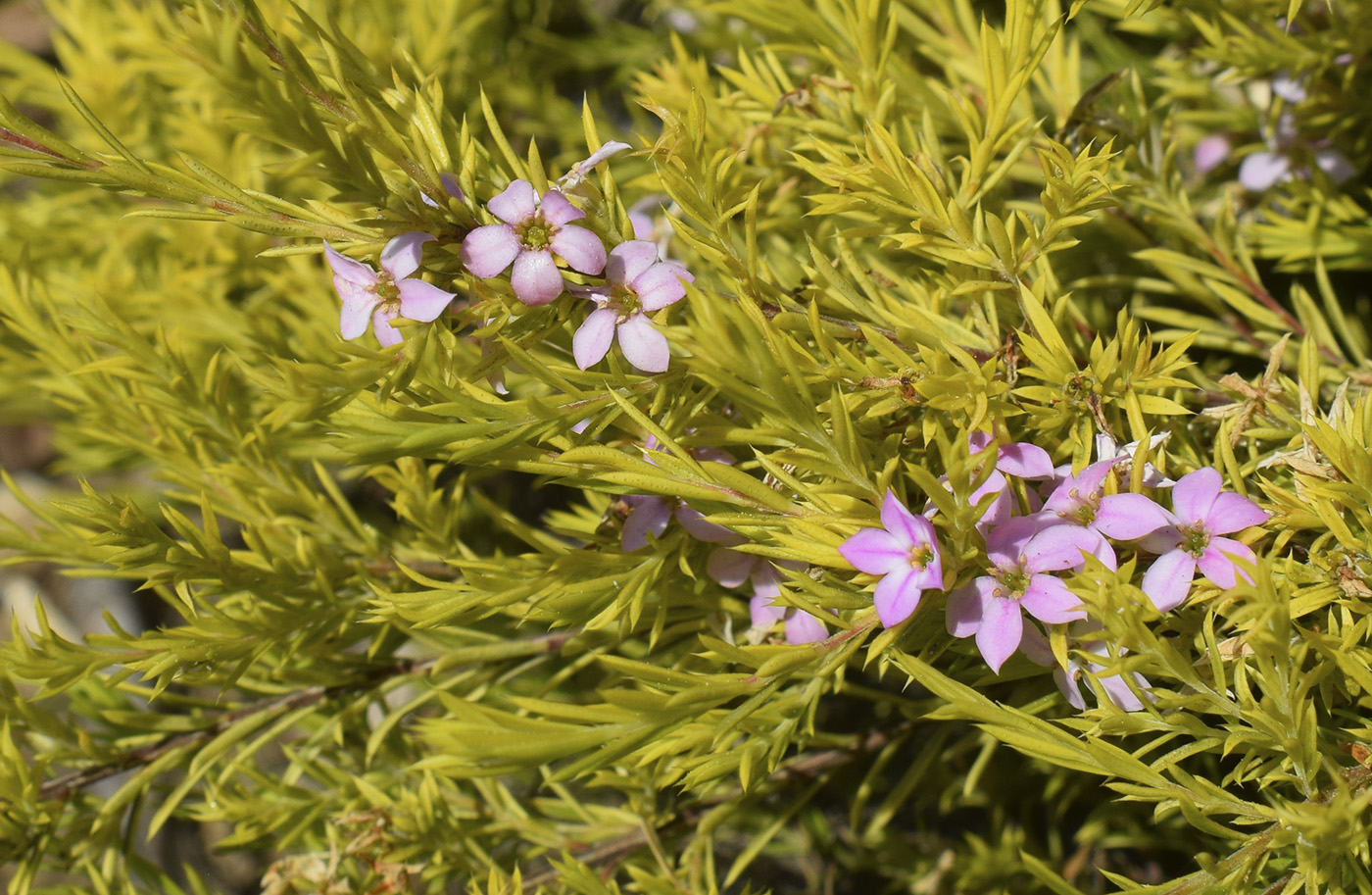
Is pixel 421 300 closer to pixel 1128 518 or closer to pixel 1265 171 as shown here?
pixel 1128 518

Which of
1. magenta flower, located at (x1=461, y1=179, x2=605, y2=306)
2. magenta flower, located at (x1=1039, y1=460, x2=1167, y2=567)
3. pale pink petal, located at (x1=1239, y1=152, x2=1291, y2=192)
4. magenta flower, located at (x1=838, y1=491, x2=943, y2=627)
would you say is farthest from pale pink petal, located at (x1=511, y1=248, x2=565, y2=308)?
pale pink petal, located at (x1=1239, y1=152, x2=1291, y2=192)

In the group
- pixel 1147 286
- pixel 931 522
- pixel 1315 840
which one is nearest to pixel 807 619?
pixel 931 522

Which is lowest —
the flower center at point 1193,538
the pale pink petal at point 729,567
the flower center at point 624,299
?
the pale pink petal at point 729,567

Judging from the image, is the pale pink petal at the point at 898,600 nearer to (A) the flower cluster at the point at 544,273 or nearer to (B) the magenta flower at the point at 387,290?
(A) the flower cluster at the point at 544,273

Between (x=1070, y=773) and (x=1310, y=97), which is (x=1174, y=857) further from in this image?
(x=1310, y=97)

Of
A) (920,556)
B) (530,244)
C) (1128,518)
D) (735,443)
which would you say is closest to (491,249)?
(530,244)

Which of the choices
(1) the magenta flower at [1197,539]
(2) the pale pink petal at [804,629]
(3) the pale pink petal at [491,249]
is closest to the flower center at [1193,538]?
(1) the magenta flower at [1197,539]
